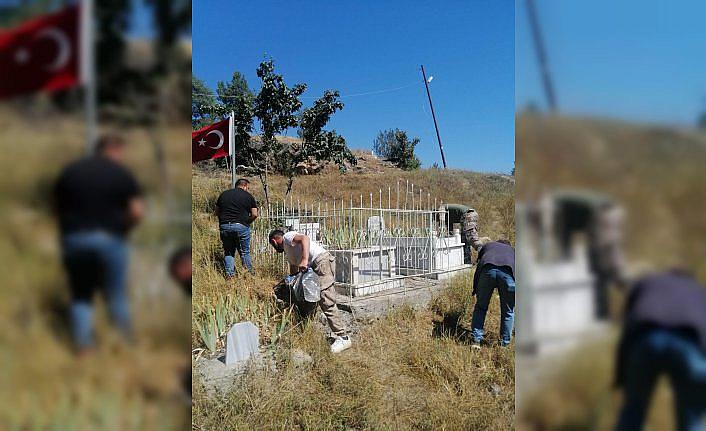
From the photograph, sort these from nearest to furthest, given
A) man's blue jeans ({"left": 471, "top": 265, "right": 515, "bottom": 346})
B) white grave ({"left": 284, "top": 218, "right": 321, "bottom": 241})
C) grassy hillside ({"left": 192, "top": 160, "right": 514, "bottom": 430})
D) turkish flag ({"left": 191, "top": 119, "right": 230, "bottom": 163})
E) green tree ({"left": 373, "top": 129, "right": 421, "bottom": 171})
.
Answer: grassy hillside ({"left": 192, "top": 160, "right": 514, "bottom": 430}), man's blue jeans ({"left": 471, "top": 265, "right": 515, "bottom": 346}), turkish flag ({"left": 191, "top": 119, "right": 230, "bottom": 163}), white grave ({"left": 284, "top": 218, "right": 321, "bottom": 241}), green tree ({"left": 373, "top": 129, "right": 421, "bottom": 171})

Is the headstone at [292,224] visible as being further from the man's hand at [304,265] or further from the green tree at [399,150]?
the green tree at [399,150]

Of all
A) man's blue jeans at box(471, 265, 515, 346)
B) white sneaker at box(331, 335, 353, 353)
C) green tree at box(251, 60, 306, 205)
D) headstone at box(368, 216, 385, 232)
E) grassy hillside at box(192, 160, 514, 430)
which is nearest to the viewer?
grassy hillside at box(192, 160, 514, 430)

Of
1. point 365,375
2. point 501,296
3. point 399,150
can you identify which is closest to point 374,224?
point 501,296

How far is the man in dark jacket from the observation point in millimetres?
3193
